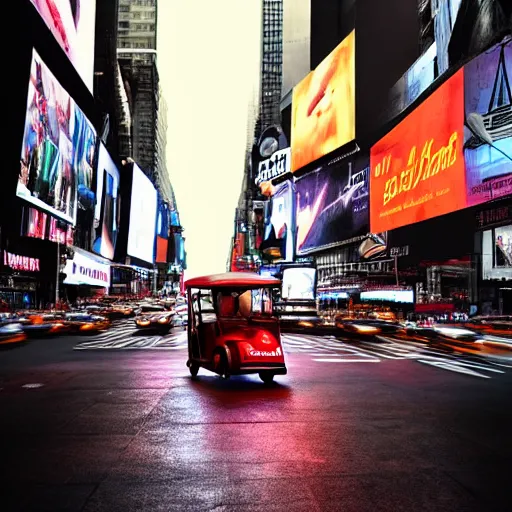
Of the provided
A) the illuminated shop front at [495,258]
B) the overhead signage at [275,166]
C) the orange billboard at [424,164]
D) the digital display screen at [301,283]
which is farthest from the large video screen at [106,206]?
the illuminated shop front at [495,258]

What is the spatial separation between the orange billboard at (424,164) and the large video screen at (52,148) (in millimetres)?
32254

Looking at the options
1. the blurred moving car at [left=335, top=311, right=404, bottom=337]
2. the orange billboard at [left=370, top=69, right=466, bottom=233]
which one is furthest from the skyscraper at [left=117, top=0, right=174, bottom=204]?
the blurred moving car at [left=335, top=311, right=404, bottom=337]

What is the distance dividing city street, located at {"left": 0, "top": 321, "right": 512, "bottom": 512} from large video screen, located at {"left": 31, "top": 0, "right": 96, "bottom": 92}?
161 ft

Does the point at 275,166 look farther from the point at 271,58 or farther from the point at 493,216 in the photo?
the point at 493,216

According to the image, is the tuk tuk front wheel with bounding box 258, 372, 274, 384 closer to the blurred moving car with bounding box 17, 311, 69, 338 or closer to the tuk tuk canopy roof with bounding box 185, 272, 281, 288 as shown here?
the tuk tuk canopy roof with bounding box 185, 272, 281, 288

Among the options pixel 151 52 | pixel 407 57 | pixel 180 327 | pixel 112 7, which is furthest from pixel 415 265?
pixel 151 52

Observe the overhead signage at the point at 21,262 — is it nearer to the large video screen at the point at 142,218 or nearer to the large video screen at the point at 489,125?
the large video screen at the point at 489,125

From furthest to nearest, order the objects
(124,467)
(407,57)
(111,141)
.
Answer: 1. (111,141)
2. (407,57)
3. (124,467)

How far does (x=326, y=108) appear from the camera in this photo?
9238cm

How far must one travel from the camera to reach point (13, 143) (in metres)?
51.2

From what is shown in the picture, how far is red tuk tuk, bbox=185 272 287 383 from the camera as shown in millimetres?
13062

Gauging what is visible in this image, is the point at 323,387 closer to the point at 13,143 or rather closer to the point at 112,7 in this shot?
the point at 13,143

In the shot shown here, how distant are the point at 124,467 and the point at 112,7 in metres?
105

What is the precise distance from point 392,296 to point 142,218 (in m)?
75.1
